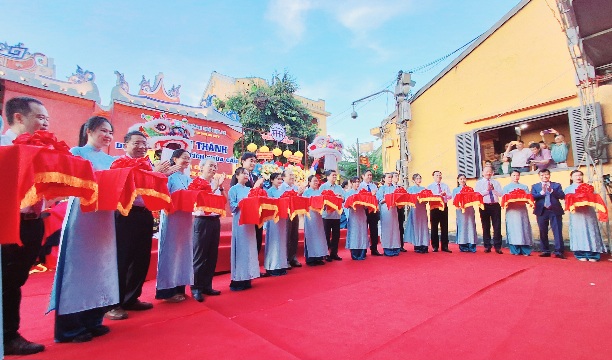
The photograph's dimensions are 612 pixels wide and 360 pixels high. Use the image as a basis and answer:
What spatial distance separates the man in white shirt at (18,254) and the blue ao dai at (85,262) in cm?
19

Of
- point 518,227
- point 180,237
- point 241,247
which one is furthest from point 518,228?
point 180,237

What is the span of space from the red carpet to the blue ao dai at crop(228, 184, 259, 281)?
21 cm

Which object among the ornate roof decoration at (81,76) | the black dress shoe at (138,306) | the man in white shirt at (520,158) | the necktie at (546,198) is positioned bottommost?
the black dress shoe at (138,306)

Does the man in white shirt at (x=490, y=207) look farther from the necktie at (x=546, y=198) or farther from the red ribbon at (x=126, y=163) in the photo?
the red ribbon at (x=126, y=163)

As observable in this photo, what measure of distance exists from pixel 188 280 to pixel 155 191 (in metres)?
1.19

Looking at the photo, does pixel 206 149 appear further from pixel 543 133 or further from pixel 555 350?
pixel 555 350

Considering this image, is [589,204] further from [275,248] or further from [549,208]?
[275,248]

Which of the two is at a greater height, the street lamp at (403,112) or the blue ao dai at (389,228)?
the street lamp at (403,112)

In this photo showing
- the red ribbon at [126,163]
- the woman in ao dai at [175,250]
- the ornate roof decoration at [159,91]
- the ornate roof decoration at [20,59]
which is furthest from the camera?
the ornate roof decoration at [159,91]

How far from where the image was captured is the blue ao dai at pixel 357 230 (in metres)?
5.68

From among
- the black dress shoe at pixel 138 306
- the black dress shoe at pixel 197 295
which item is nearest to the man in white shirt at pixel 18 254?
the black dress shoe at pixel 138 306

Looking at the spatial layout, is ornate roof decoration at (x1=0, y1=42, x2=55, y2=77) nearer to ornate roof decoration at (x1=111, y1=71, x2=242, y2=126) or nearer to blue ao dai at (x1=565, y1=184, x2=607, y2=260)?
ornate roof decoration at (x1=111, y1=71, x2=242, y2=126)

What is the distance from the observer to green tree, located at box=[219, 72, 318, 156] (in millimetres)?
15867

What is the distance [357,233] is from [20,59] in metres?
9.86
